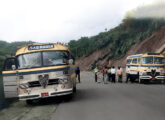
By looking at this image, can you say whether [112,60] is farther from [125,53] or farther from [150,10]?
[150,10]

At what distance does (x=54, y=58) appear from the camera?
11648 millimetres

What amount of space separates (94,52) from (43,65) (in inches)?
2855

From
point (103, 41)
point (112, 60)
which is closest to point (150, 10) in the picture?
point (112, 60)

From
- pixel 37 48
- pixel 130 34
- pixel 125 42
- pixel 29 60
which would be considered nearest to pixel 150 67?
pixel 37 48

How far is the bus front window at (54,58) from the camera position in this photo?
1153 centimetres

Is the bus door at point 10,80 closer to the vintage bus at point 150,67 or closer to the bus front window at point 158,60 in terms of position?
the vintage bus at point 150,67

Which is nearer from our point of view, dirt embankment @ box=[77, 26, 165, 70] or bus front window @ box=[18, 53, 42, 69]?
bus front window @ box=[18, 53, 42, 69]

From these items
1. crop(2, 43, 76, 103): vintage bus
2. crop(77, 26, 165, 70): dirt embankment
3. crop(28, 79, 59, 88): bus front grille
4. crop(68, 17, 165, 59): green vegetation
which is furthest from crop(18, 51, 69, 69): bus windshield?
crop(68, 17, 165, 59): green vegetation

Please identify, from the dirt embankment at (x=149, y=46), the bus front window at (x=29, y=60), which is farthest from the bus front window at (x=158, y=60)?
the dirt embankment at (x=149, y=46)

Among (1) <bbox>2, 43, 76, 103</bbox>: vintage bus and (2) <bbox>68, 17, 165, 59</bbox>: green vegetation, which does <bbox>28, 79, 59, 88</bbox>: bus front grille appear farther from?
(2) <bbox>68, 17, 165, 59</bbox>: green vegetation

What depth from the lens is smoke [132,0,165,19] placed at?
49134mm

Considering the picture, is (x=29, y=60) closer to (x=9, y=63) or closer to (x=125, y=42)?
(x=9, y=63)

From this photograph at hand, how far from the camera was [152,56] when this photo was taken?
68.7ft

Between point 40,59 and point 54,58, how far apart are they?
67 cm
